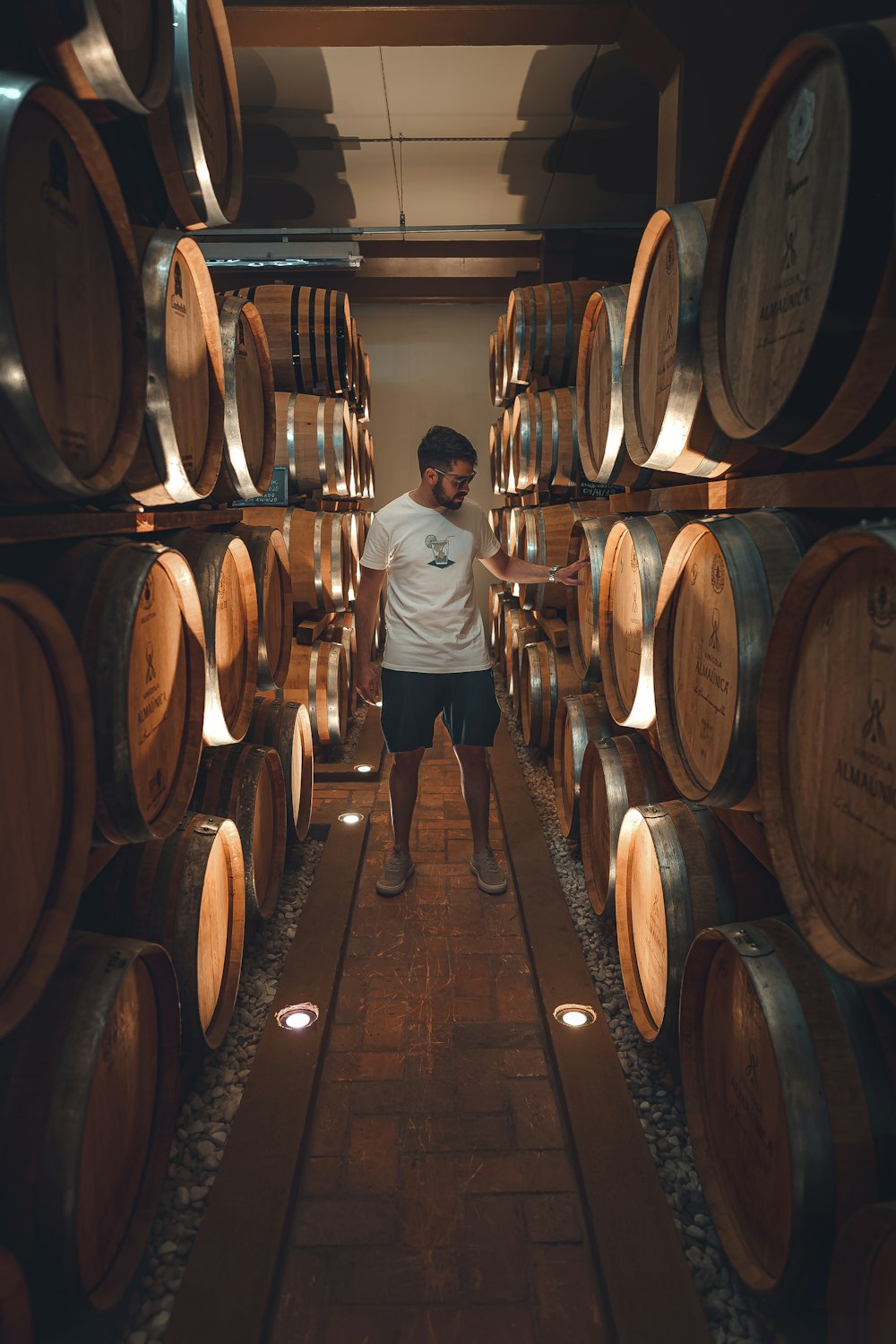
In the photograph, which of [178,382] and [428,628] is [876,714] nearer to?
[178,382]

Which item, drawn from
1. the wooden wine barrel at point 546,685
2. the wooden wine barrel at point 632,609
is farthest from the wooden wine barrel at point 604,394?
the wooden wine barrel at point 546,685

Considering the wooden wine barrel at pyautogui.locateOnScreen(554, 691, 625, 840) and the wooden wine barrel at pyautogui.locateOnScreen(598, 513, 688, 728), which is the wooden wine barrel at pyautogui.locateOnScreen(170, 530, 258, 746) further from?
the wooden wine barrel at pyautogui.locateOnScreen(554, 691, 625, 840)

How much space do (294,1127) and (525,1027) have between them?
0.85 meters

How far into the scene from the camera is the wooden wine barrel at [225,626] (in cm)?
251

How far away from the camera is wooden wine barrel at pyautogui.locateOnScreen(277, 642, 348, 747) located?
5.20 metres

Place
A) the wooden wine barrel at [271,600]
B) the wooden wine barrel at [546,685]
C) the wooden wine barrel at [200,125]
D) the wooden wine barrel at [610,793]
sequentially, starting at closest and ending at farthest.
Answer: the wooden wine barrel at [200,125]
the wooden wine barrel at [610,793]
the wooden wine barrel at [271,600]
the wooden wine barrel at [546,685]

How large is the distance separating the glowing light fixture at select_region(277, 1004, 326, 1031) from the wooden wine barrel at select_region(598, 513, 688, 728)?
143cm

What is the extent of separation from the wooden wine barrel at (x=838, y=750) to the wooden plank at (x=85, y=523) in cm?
138

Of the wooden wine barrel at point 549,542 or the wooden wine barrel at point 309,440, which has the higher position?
the wooden wine barrel at point 309,440

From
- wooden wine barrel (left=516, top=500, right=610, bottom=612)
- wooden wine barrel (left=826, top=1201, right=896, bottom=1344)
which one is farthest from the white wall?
wooden wine barrel (left=826, top=1201, right=896, bottom=1344)

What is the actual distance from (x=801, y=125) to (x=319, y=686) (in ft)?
13.8

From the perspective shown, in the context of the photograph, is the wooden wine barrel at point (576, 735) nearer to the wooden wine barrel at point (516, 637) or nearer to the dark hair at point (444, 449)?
the dark hair at point (444, 449)

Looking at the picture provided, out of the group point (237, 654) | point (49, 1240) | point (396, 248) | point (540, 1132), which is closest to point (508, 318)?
point (396, 248)

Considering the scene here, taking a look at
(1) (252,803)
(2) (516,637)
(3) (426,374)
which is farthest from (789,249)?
(3) (426,374)
